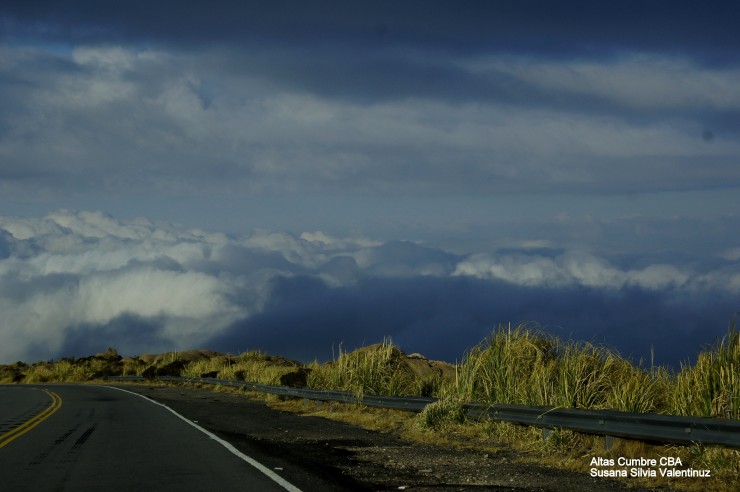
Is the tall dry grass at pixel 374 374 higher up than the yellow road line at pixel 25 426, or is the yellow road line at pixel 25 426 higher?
the tall dry grass at pixel 374 374

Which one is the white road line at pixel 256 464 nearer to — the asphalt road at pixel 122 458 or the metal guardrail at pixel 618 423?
the asphalt road at pixel 122 458

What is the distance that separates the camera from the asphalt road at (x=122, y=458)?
452 inches

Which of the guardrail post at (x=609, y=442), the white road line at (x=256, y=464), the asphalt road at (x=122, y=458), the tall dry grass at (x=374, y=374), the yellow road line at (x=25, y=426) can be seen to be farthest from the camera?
the tall dry grass at (x=374, y=374)

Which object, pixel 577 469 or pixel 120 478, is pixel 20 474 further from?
pixel 577 469

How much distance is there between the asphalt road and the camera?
37.7 feet

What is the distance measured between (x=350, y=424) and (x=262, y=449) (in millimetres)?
6636

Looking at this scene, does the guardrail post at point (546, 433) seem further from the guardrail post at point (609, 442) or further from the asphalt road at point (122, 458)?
the asphalt road at point (122, 458)

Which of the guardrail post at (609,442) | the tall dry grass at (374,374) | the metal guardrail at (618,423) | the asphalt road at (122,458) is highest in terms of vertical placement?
the tall dry grass at (374,374)

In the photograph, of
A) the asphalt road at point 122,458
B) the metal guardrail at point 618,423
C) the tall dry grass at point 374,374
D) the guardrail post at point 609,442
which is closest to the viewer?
the metal guardrail at point 618,423

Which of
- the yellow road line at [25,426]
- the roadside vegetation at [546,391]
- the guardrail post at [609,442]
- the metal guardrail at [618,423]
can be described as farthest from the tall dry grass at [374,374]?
the guardrail post at [609,442]

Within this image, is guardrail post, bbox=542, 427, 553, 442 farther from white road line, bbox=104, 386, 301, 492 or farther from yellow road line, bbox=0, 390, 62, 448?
yellow road line, bbox=0, 390, 62, 448

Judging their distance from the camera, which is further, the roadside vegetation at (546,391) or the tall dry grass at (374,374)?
the tall dry grass at (374,374)

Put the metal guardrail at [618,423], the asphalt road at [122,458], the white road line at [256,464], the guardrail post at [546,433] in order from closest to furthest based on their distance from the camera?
1. the metal guardrail at [618,423]
2. the white road line at [256,464]
3. the asphalt road at [122,458]
4. the guardrail post at [546,433]

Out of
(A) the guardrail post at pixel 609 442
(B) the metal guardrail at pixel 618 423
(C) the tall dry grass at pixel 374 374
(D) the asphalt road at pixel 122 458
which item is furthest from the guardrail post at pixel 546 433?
(C) the tall dry grass at pixel 374 374
